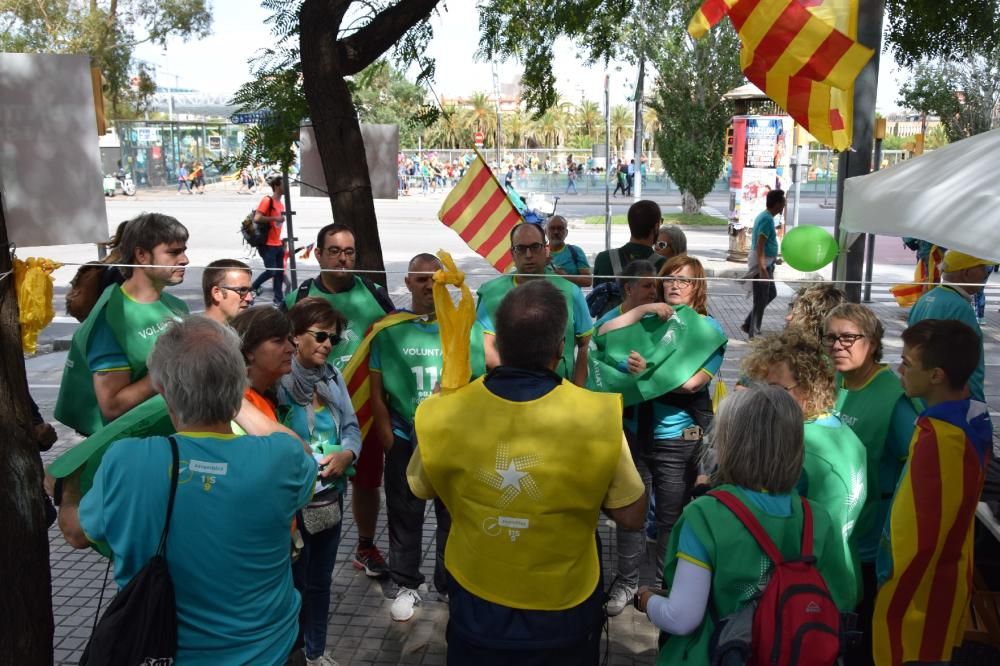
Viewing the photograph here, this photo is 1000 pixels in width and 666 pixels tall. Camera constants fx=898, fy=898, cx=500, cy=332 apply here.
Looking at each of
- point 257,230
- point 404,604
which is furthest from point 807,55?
point 257,230

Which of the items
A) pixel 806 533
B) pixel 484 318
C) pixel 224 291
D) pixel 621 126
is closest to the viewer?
pixel 806 533

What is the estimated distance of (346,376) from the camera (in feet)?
14.9

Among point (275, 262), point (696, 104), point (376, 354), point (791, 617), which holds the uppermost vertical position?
point (696, 104)

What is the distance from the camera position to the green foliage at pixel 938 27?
6624 mm

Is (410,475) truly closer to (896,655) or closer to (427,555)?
(896,655)

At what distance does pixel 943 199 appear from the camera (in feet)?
10.4

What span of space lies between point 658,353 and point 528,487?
6.59ft

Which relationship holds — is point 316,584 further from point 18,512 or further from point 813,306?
point 813,306

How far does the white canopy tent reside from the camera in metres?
2.97

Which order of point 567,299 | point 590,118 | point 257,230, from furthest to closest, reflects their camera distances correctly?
point 590,118 < point 257,230 < point 567,299

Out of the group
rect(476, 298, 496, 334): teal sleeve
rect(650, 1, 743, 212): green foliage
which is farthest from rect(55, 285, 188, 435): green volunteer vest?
rect(650, 1, 743, 212): green foliage

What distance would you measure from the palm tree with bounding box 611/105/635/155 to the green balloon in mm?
65278

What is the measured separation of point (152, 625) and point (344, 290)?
2899 mm

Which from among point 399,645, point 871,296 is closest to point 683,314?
point 399,645
